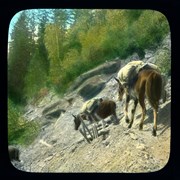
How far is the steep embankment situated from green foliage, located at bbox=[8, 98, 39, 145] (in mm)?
25

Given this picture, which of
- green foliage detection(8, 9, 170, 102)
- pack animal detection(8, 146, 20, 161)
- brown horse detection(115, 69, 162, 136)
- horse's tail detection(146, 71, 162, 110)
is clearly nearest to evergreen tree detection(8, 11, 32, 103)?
green foliage detection(8, 9, 170, 102)

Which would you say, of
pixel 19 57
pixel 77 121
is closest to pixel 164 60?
pixel 77 121

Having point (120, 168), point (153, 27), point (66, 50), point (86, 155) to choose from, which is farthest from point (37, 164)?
point (153, 27)

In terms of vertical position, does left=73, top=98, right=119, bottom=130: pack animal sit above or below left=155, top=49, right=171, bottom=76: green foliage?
below

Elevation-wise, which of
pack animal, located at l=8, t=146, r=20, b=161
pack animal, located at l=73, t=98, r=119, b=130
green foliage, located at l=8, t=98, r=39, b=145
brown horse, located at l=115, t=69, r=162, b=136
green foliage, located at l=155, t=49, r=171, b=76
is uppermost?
green foliage, located at l=155, t=49, r=171, b=76

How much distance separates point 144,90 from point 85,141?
32cm

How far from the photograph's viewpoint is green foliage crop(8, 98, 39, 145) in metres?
1.91

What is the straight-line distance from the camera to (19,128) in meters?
1.93

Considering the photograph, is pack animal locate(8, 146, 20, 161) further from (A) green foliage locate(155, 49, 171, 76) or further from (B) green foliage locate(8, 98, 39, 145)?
(A) green foliage locate(155, 49, 171, 76)

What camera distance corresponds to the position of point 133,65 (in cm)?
193
